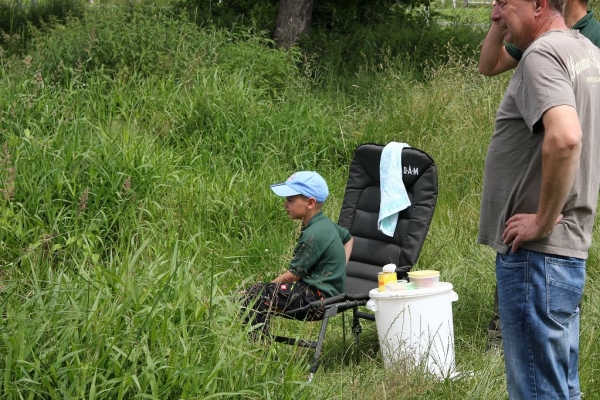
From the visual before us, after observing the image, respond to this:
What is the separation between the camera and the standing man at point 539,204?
3.20m

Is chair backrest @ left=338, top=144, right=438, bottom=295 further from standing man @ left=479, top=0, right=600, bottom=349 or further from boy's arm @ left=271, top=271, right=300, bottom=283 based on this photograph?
standing man @ left=479, top=0, right=600, bottom=349

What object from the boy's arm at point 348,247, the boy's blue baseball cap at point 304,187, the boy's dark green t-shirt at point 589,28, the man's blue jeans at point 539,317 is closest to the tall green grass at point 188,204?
the boy's arm at point 348,247

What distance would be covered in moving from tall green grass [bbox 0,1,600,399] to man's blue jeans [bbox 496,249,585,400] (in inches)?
37.3

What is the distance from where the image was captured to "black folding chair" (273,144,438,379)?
5609 mm

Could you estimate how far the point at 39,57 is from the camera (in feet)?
29.5

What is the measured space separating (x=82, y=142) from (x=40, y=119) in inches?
28.1

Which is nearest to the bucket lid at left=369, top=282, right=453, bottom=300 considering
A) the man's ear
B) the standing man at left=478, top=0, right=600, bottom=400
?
the standing man at left=478, top=0, right=600, bottom=400

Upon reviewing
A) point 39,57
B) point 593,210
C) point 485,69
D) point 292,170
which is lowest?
point 292,170

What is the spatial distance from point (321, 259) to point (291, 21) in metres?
6.66

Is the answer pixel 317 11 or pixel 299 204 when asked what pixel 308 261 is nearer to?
pixel 299 204

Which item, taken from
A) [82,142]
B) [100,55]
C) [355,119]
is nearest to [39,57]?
[100,55]

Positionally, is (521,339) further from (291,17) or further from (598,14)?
(598,14)

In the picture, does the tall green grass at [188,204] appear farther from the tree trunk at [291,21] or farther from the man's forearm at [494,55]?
the man's forearm at [494,55]

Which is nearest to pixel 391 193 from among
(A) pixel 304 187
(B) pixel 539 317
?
(A) pixel 304 187
